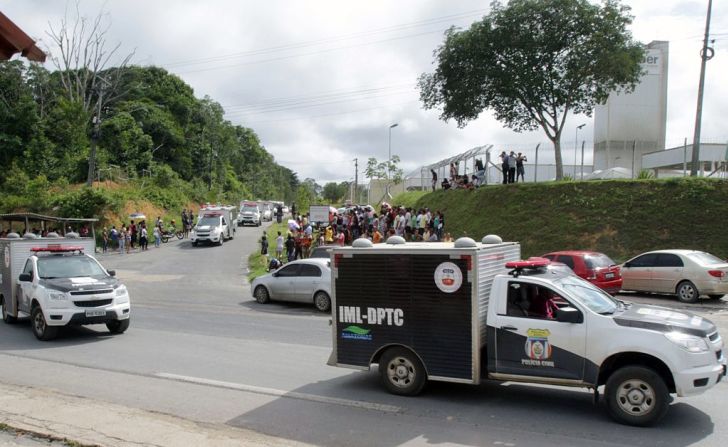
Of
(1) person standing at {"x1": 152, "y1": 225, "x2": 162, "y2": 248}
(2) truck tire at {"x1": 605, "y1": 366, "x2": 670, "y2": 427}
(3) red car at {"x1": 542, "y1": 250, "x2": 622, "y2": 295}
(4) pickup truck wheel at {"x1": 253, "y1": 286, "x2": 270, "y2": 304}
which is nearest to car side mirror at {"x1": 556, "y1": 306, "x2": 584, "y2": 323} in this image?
(2) truck tire at {"x1": 605, "y1": 366, "x2": 670, "y2": 427}

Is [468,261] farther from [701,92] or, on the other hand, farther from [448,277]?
[701,92]

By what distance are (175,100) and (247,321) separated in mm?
66108

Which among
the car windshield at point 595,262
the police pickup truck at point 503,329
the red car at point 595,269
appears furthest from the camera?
the car windshield at point 595,262

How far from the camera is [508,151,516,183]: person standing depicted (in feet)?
95.2

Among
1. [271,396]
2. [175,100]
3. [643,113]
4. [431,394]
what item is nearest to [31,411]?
[271,396]

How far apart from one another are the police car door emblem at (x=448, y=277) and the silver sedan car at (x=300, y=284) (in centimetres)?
945

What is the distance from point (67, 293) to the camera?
40.8 feet

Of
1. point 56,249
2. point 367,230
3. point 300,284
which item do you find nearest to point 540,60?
point 367,230

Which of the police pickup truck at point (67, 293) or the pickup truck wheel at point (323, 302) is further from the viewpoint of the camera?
the pickup truck wheel at point (323, 302)

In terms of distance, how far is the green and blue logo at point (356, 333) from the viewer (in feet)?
27.3

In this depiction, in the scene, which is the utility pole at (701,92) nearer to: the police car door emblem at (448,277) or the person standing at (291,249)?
the person standing at (291,249)

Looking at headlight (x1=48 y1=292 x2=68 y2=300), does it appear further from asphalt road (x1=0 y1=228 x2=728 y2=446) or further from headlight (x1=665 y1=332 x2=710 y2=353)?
headlight (x1=665 y1=332 x2=710 y2=353)

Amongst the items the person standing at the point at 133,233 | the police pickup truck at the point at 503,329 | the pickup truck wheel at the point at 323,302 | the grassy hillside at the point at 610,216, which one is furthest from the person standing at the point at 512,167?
the person standing at the point at 133,233

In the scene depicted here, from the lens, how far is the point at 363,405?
7820 mm
